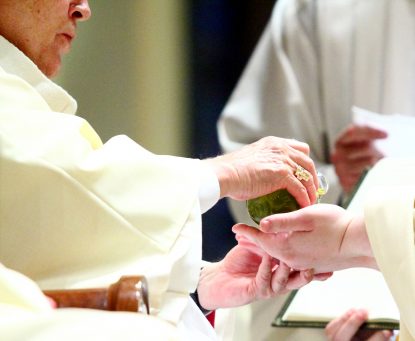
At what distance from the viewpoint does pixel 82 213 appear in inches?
91.4

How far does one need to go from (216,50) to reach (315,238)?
4.14 metres

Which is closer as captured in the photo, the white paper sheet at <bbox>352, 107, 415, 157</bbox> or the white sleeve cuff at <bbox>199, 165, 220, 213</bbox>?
the white sleeve cuff at <bbox>199, 165, 220, 213</bbox>

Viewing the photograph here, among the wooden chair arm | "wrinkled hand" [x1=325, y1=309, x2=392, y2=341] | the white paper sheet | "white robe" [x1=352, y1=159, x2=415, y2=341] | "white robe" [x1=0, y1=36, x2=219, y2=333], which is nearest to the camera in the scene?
the wooden chair arm

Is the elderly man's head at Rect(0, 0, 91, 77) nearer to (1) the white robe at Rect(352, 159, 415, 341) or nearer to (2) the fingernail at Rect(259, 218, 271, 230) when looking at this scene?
(2) the fingernail at Rect(259, 218, 271, 230)

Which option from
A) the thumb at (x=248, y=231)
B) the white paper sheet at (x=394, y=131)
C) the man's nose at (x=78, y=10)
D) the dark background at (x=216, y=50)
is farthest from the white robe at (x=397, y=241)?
the dark background at (x=216, y=50)

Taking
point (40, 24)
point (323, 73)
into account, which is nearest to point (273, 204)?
point (40, 24)

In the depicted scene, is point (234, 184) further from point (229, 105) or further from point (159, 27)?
point (159, 27)

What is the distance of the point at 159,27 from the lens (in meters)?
6.52

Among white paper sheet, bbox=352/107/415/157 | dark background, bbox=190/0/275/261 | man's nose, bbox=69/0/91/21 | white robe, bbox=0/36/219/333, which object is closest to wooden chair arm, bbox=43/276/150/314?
white robe, bbox=0/36/219/333

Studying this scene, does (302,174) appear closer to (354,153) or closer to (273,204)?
(273,204)

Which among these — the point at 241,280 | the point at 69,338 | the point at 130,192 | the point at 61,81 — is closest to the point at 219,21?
the point at 61,81

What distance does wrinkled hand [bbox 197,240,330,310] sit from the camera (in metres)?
2.78

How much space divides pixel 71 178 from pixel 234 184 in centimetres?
39

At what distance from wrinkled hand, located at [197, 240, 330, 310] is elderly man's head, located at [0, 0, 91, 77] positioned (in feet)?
2.10
